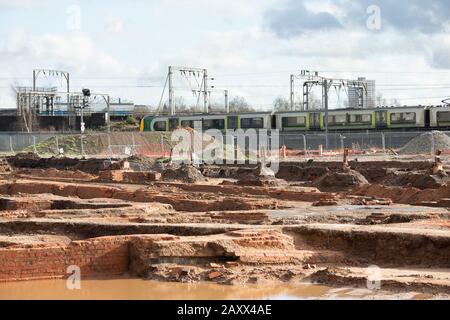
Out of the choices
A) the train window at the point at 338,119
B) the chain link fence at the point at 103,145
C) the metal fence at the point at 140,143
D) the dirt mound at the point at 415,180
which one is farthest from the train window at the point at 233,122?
the dirt mound at the point at 415,180

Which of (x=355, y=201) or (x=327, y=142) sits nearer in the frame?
(x=355, y=201)

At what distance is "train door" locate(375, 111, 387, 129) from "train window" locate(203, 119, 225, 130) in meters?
10.8

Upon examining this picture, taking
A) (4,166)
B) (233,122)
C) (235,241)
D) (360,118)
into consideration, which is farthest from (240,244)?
(233,122)

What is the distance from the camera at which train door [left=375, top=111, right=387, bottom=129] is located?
5459 cm

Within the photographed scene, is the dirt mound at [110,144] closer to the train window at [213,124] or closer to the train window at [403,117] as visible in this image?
the train window at [213,124]

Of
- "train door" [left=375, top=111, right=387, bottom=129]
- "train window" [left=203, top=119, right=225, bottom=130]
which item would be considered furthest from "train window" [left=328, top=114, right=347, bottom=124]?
"train window" [left=203, top=119, right=225, bottom=130]

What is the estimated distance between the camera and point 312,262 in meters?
15.6

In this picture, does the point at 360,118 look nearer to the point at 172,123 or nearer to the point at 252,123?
the point at 252,123

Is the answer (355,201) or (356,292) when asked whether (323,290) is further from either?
(355,201)

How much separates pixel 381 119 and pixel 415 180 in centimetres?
2524

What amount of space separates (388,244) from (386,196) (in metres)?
11.8

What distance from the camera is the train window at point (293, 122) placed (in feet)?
189

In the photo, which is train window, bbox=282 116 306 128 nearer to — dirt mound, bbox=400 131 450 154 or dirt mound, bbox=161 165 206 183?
dirt mound, bbox=400 131 450 154
